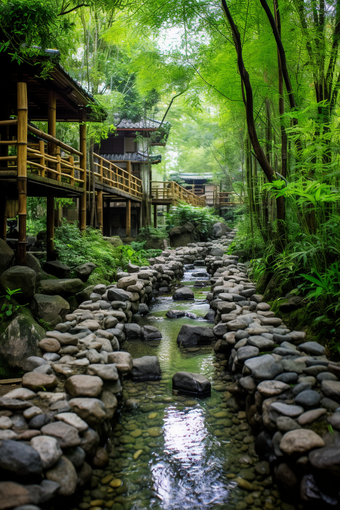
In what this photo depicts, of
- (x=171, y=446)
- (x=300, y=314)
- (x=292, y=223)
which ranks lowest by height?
(x=171, y=446)

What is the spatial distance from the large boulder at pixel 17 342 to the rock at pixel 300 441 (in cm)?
243

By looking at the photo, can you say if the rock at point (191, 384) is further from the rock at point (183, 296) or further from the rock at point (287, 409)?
the rock at point (183, 296)

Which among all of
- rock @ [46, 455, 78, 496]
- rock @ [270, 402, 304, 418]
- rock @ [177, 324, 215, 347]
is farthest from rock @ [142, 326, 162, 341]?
rock @ [46, 455, 78, 496]

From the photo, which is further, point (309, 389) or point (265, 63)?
point (265, 63)

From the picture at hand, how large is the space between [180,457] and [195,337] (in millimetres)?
2297

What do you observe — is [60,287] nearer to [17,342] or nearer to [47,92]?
[17,342]

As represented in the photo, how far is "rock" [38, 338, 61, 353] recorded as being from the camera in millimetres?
3467

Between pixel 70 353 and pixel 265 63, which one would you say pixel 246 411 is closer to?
pixel 70 353

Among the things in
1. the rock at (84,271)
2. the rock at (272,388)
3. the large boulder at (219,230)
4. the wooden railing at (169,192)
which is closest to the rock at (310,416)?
the rock at (272,388)

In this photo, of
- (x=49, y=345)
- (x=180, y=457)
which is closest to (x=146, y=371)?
(x=49, y=345)

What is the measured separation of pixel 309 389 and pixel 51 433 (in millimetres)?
1776

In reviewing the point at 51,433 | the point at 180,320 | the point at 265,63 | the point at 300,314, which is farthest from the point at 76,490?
the point at 265,63

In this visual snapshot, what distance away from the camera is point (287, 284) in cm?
442

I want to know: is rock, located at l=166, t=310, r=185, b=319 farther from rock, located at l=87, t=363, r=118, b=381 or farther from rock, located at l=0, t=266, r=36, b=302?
rock, located at l=87, t=363, r=118, b=381
